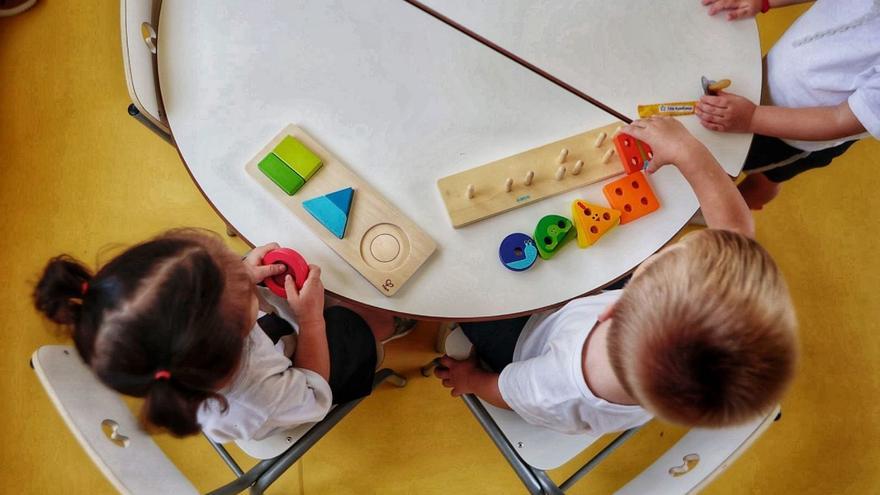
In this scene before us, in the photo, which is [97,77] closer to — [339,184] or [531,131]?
[339,184]

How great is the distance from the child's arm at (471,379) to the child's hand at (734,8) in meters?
0.67

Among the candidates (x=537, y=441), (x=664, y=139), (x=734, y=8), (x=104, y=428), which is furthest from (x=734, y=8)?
(x=104, y=428)

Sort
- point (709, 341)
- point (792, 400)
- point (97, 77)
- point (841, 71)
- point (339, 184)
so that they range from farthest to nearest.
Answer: point (97, 77), point (792, 400), point (841, 71), point (339, 184), point (709, 341)

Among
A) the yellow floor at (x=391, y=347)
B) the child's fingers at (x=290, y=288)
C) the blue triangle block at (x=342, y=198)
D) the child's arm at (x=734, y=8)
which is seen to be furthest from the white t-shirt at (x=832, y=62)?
the child's fingers at (x=290, y=288)

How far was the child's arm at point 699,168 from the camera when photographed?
79 centimetres

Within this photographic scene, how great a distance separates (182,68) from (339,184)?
29 centimetres

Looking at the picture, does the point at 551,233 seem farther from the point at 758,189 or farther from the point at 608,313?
the point at 758,189

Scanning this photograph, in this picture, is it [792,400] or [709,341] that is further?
[792,400]

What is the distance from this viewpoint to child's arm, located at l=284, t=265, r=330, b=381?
0.74 meters

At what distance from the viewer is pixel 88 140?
4.66ft

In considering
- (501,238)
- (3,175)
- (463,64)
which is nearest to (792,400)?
(501,238)

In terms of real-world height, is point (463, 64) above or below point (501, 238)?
above

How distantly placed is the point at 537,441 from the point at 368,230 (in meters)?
0.43

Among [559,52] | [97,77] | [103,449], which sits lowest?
[103,449]
